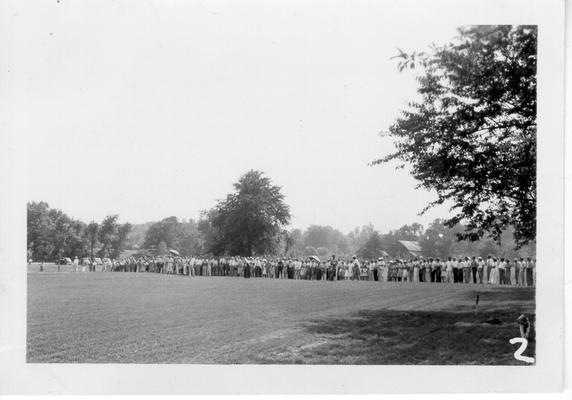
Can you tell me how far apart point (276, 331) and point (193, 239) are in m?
17.2

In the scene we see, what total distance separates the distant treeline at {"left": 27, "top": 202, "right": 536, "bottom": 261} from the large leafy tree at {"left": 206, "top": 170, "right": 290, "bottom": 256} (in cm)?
58

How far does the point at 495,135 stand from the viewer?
9883 millimetres

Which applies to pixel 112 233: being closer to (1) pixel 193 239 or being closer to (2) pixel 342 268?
(1) pixel 193 239

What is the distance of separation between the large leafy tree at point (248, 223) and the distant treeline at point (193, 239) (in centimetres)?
58

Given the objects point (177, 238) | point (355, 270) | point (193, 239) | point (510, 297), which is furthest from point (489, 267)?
point (193, 239)

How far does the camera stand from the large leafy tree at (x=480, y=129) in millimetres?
9180

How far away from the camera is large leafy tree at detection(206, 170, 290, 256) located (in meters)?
19.5

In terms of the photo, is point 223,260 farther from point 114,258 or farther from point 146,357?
point 146,357

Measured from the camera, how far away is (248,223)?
24.9 m

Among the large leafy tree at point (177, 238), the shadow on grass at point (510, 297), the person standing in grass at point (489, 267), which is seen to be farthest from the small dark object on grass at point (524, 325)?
the large leafy tree at point (177, 238)

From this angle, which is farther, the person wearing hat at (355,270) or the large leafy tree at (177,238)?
the person wearing hat at (355,270)

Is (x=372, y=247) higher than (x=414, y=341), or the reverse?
(x=372, y=247)

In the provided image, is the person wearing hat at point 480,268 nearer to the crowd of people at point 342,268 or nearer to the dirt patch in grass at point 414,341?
the crowd of people at point 342,268

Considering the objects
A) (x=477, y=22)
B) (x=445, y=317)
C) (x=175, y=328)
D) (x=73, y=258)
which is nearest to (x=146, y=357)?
(x=175, y=328)
